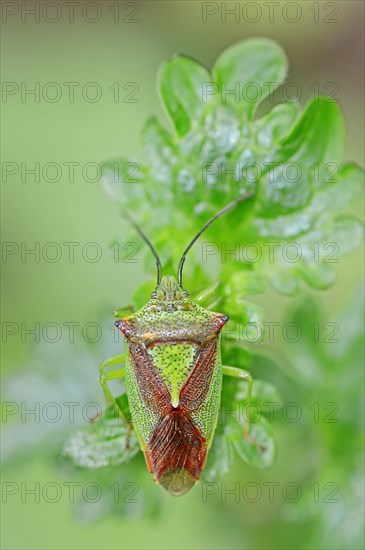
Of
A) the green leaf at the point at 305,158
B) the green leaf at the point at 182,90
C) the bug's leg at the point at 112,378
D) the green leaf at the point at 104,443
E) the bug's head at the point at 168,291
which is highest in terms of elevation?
the green leaf at the point at 182,90

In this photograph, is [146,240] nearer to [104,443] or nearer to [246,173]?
[246,173]

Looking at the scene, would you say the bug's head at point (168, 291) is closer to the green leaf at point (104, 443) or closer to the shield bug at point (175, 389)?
the shield bug at point (175, 389)

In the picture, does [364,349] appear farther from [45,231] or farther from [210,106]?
[45,231]

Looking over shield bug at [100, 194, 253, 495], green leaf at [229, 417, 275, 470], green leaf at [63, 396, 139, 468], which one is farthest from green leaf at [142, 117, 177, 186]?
green leaf at [229, 417, 275, 470]

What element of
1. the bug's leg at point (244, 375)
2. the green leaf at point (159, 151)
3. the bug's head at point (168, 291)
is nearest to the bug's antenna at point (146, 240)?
the bug's head at point (168, 291)

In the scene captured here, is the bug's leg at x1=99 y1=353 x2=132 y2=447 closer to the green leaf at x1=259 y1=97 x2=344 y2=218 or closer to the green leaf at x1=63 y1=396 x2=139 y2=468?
the green leaf at x1=63 y1=396 x2=139 y2=468
